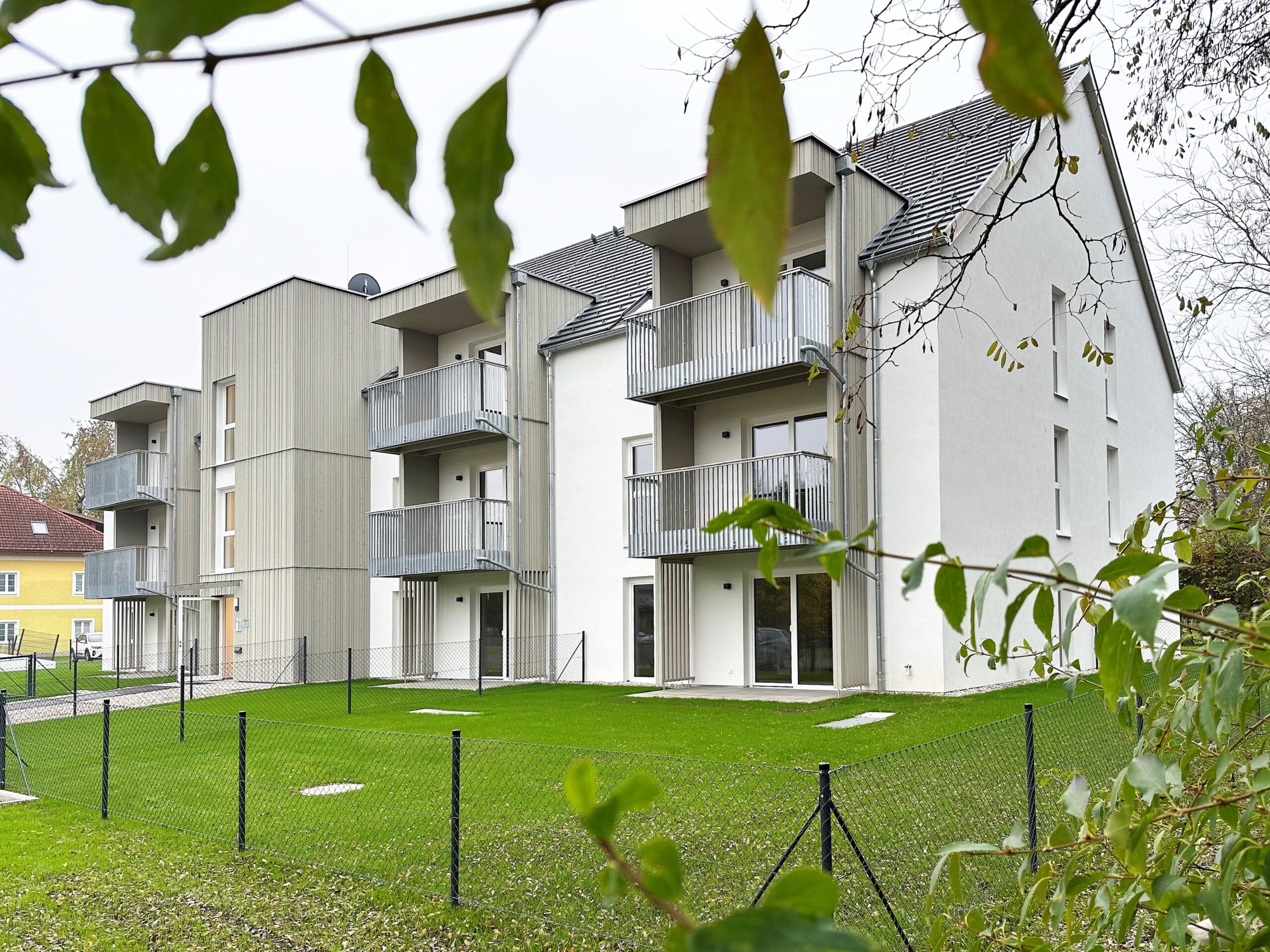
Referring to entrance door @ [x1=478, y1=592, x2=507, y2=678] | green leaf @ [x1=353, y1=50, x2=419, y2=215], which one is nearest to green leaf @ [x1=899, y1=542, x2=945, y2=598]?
green leaf @ [x1=353, y1=50, x2=419, y2=215]

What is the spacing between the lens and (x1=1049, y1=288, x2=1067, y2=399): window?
17.5 meters

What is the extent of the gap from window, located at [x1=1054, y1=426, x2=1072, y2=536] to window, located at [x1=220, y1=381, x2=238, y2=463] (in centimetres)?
1674

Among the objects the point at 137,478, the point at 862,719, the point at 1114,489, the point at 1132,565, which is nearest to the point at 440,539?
the point at 862,719

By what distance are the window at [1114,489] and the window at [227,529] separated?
1771 centimetres

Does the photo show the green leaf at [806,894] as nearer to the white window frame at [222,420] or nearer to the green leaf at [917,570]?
the green leaf at [917,570]

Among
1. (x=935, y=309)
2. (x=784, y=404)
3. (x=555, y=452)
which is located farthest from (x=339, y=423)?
(x=935, y=309)

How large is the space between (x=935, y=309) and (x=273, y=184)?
1434 cm

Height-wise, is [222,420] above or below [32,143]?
above

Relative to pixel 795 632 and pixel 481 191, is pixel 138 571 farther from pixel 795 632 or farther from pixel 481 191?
pixel 481 191

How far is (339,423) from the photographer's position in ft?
73.4

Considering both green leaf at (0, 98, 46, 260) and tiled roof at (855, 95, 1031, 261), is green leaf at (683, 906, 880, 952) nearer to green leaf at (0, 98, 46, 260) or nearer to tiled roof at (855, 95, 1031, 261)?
green leaf at (0, 98, 46, 260)

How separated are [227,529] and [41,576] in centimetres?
2627

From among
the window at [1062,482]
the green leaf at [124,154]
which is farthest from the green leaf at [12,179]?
the window at [1062,482]

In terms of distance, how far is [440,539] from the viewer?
19.2 m
